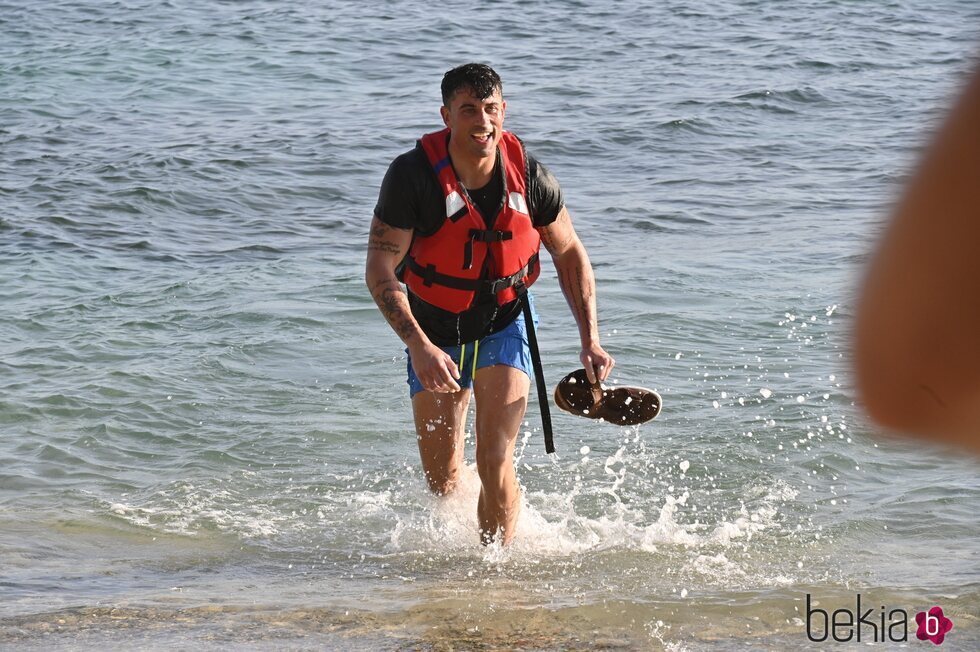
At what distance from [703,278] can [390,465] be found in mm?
4197

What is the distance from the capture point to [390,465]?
7312mm

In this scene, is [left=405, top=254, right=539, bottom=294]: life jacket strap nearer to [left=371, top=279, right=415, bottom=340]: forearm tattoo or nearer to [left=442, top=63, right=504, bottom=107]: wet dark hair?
[left=371, top=279, right=415, bottom=340]: forearm tattoo

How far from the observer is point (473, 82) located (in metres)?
5.24

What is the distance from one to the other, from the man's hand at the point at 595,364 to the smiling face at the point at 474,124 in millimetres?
893

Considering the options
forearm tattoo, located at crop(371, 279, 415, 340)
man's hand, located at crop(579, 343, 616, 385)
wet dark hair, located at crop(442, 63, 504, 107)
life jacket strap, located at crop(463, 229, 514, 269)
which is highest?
wet dark hair, located at crop(442, 63, 504, 107)

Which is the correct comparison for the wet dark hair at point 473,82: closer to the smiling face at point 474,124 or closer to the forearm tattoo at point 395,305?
the smiling face at point 474,124

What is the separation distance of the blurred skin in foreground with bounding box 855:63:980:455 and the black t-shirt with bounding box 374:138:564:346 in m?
4.16

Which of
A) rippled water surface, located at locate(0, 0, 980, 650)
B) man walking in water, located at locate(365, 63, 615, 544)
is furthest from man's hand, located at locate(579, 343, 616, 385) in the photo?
rippled water surface, located at locate(0, 0, 980, 650)

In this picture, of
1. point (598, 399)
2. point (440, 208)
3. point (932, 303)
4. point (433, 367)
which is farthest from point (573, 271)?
point (932, 303)

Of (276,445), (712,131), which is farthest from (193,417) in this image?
(712,131)

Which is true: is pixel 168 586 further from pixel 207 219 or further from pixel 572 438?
pixel 207 219

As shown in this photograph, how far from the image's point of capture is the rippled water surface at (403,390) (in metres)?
5.14

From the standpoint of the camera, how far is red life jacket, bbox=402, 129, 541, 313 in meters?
5.24

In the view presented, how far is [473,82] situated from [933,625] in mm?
2676
